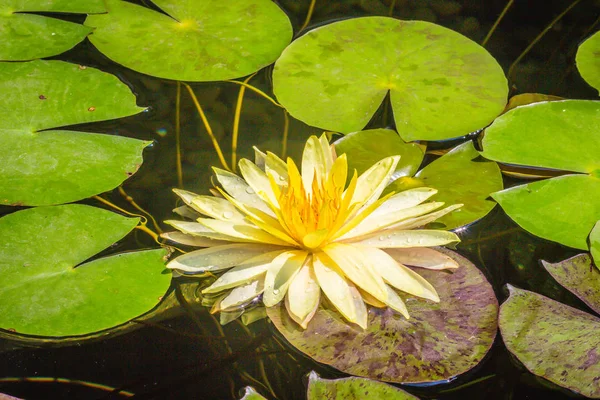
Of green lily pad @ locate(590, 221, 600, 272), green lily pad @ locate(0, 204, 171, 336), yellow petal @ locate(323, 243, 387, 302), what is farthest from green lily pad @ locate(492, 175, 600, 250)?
green lily pad @ locate(0, 204, 171, 336)

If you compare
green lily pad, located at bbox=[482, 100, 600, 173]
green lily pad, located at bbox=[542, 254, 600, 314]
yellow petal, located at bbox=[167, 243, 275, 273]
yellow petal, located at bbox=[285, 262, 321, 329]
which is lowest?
yellow petal, located at bbox=[167, 243, 275, 273]

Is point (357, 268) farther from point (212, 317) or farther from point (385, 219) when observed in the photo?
point (212, 317)

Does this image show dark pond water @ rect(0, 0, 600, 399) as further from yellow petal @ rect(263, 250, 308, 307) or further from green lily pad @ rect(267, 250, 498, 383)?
yellow petal @ rect(263, 250, 308, 307)

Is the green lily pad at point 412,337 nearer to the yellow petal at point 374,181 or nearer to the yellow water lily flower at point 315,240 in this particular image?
the yellow water lily flower at point 315,240

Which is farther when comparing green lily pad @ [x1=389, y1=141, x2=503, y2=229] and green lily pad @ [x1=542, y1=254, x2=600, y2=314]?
green lily pad @ [x1=389, y1=141, x2=503, y2=229]

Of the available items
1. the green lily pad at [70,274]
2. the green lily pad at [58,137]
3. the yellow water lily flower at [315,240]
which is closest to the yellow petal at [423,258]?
the yellow water lily flower at [315,240]

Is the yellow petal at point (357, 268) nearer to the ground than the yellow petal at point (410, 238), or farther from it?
nearer to the ground

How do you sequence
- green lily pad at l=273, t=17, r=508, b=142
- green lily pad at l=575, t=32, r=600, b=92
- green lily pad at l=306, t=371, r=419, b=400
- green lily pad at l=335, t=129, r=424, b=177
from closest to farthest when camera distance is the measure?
green lily pad at l=306, t=371, r=419, b=400
green lily pad at l=335, t=129, r=424, b=177
green lily pad at l=273, t=17, r=508, b=142
green lily pad at l=575, t=32, r=600, b=92
